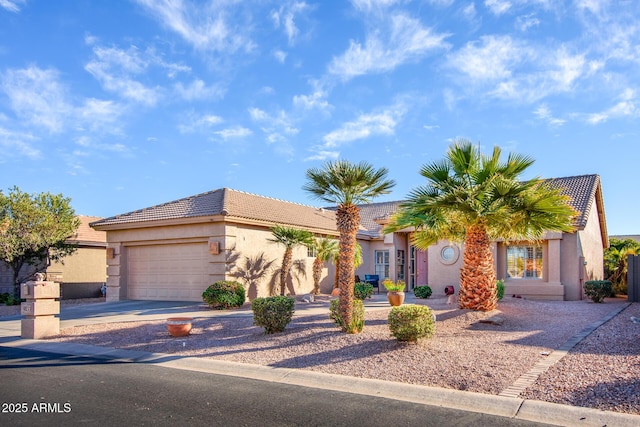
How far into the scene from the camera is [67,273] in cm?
2472

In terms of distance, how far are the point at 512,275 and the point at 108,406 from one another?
716 inches

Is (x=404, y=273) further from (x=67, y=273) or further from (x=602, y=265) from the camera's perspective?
(x=67, y=273)

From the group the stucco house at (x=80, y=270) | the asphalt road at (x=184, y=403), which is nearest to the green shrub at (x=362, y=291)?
the asphalt road at (x=184, y=403)

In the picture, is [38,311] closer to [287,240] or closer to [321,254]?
[287,240]

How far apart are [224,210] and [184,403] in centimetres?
1167

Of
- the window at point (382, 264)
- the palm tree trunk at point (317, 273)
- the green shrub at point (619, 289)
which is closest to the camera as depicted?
the palm tree trunk at point (317, 273)

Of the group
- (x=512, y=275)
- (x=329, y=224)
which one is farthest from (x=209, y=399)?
(x=329, y=224)

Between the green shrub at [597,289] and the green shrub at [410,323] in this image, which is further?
the green shrub at [597,289]

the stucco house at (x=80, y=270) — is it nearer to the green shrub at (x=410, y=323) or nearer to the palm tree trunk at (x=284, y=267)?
the palm tree trunk at (x=284, y=267)

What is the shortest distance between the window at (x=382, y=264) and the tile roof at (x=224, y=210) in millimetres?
3335

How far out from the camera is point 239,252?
62.3ft

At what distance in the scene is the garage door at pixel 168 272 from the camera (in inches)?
757

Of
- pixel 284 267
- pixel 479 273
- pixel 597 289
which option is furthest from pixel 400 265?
pixel 479 273

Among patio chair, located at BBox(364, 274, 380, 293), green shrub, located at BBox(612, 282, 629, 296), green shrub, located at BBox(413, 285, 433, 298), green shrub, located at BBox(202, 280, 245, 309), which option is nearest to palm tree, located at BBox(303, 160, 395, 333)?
green shrub, located at BBox(202, 280, 245, 309)
